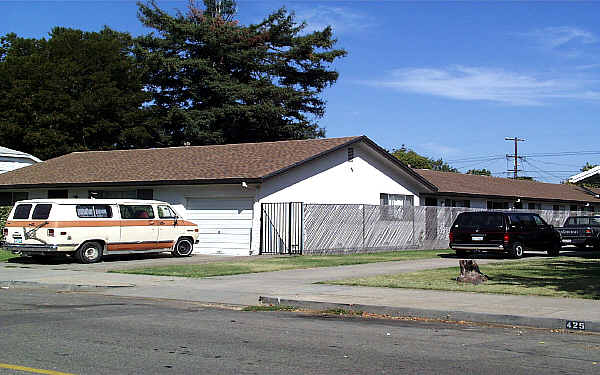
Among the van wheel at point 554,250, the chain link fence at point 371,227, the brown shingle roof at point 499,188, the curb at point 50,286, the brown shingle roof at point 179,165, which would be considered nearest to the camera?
the curb at point 50,286

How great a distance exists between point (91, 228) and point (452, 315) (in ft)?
46.4

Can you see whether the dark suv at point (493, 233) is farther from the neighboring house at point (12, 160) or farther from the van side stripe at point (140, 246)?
the neighboring house at point (12, 160)

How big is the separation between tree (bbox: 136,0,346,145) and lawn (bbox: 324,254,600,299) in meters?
31.1

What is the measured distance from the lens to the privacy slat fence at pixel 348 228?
26266 mm

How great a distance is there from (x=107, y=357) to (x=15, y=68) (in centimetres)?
4541

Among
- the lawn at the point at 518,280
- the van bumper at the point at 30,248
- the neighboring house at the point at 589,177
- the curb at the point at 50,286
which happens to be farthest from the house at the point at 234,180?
the neighboring house at the point at 589,177

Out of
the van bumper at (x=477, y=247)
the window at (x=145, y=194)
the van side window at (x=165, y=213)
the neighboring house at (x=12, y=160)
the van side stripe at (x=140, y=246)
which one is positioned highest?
the neighboring house at (x=12, y=160)

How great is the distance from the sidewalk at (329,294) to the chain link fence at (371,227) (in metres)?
5.73

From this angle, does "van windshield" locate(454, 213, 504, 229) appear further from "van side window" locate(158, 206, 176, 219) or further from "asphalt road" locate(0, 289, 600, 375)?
"asphalt road" locate(0, 289, 600, 375)

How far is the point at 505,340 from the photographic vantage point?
949cm

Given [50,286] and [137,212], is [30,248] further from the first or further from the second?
→ [50,286]

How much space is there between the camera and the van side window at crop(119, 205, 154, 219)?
2327 centimetres

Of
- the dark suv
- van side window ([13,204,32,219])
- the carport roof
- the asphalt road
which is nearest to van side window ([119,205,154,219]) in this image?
van side window ([13,204,32,219])

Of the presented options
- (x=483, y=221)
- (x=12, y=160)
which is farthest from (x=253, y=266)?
(x=12, y=160)
